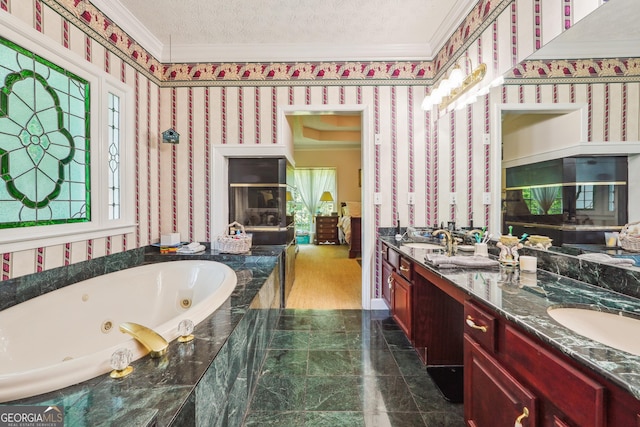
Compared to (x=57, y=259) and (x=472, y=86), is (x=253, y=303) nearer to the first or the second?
(x=57, y=259)

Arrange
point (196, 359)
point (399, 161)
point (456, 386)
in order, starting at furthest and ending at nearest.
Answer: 1. point (399, 161)
2. point (456, 386)
3. point (196, 359)

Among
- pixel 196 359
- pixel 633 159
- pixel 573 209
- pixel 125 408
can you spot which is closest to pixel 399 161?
pixel 573 209

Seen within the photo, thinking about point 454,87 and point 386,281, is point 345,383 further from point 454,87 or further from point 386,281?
point 454,87

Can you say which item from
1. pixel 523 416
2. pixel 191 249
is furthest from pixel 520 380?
pixel 191 249

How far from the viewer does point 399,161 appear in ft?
10.1

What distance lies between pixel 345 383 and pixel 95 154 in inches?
102

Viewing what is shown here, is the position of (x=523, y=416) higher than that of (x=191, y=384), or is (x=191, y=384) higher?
(x=191, y=384)

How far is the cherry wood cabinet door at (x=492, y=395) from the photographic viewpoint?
892mm

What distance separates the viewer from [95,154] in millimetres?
2205

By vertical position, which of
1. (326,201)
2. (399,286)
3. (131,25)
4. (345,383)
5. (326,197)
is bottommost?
(345,383)

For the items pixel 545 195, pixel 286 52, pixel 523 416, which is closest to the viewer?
pixel 523 416

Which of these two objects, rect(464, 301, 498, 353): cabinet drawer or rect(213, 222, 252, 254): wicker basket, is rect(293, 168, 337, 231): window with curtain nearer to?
rect(213, 222, 252, 254): wicker basket

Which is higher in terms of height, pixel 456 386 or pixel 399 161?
pixel 399 161

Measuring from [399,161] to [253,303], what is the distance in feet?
7.38
